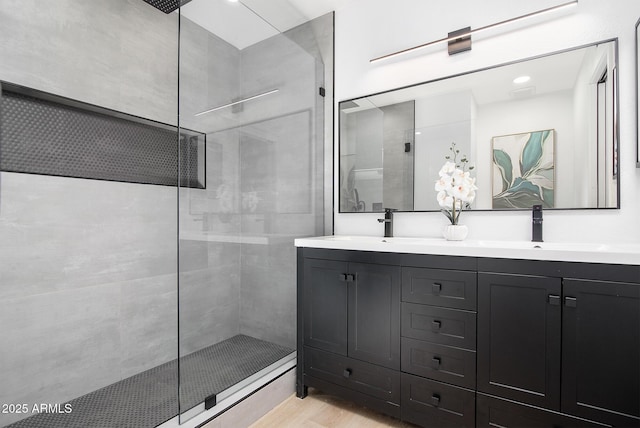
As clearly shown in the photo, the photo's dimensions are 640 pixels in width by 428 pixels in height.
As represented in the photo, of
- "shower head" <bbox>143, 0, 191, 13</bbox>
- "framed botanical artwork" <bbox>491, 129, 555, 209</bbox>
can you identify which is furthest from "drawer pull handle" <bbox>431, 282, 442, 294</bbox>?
"shower head" <bbox>143, 0, 191, 13</bbox>

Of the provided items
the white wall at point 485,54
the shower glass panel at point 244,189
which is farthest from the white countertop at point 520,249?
the shower glass panel at point 244,189

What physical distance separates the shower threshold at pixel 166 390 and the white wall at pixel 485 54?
3.65 feet

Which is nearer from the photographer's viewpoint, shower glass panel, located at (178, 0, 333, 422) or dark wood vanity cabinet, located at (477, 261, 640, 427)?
dark wood vanity cabinet, located at (477, 261, 640, 427)

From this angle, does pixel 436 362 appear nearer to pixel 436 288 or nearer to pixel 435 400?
pixel 435 400

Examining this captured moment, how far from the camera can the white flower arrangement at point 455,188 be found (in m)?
1.81

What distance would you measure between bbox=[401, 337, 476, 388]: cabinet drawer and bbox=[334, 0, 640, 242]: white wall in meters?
0.73

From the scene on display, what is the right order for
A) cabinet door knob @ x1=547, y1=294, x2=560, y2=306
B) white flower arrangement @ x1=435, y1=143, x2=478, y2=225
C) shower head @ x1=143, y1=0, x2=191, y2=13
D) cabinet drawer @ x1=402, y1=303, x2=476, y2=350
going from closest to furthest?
cabinet door knob @ x1=547, y1=294, x2=560, y2=306 → cabinet drawer @ x1=402, y1=303, x2=476, y2=350 → white flower arrangement @ x1=435, y1=143, x2=478, y2=225 → shower head @ x1=143, y1=0, x2=191, y2=13

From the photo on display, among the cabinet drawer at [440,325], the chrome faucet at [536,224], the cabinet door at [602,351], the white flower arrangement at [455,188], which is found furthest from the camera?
the white flower arrangement at [455,188]

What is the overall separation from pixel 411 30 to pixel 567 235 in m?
1.60

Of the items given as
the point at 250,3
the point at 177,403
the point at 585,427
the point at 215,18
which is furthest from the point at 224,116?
the point at 585,427

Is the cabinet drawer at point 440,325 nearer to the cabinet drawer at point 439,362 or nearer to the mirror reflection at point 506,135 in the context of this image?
the cabinet drawer at point 439,362

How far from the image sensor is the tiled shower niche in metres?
1.55

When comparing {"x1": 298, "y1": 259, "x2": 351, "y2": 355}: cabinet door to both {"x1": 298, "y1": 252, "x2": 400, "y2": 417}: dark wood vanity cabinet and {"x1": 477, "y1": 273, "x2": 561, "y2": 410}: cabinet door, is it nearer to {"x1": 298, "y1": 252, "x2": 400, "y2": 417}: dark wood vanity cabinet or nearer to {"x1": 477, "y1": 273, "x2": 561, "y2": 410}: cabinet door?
{"x1": 298, "y1": 252, "x2": 400, "y2": 417}: dark wood vanity cabinet

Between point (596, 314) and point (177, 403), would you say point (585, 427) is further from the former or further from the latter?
point (177, 403)
